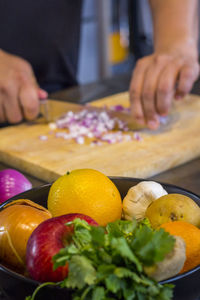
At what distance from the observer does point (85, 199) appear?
0.61 meters

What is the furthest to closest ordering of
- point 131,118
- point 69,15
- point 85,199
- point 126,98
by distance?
1. point 69,15
2. point 126,98
3. point 131,118
4. point 85,199

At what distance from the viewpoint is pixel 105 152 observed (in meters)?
1.21

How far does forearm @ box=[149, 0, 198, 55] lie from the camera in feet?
5.55

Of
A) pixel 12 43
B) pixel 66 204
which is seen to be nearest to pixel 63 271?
pixel 66 204

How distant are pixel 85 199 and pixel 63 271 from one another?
155mm

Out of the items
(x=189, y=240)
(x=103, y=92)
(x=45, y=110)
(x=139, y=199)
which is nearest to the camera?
(x=189, y=240)

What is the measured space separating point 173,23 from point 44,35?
0.62m

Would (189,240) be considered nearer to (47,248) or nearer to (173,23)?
(47,248)

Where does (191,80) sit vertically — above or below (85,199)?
below

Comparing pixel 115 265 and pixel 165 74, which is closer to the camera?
pixel 115 265

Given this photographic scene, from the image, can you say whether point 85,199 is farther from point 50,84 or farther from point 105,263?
point 50,84

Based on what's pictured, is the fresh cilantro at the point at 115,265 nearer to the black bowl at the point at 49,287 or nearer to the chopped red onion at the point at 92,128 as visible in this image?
the black bowl at the point at 49,287

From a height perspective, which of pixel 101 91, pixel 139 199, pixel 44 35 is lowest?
pixel 101 91

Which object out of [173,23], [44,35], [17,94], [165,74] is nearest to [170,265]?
[165,74]
